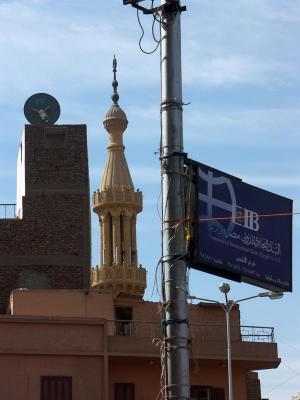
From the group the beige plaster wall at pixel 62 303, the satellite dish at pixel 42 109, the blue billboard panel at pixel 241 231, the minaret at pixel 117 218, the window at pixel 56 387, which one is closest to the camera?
the blue billboard panel at pixel 241 231

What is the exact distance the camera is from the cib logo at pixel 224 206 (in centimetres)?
1477

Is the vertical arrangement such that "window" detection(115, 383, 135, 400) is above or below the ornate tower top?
below

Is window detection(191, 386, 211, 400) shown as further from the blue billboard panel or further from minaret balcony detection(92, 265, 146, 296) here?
minaret balcony detection(92, 265, 146, 296)

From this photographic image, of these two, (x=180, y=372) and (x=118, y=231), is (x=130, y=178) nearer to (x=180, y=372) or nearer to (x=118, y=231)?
(x=118, y=231)

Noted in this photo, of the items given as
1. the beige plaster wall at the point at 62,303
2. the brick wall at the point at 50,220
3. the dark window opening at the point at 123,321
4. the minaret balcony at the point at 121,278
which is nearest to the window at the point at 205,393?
the dark window opening at the point at 123,321

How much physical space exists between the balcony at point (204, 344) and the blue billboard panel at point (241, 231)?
21.0 meters

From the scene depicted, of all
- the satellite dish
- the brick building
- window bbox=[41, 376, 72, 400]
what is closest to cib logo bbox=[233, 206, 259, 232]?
the brick building

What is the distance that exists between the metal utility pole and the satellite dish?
107ft

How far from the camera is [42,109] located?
4706cm

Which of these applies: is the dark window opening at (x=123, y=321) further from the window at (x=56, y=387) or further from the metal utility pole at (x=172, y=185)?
the metal utility pole at (x=172, y=185)

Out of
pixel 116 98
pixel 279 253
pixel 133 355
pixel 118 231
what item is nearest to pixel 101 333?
pixel 133 355

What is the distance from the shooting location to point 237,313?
40.5m

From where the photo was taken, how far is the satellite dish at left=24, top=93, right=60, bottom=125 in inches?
1841

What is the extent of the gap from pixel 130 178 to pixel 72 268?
927 inches
